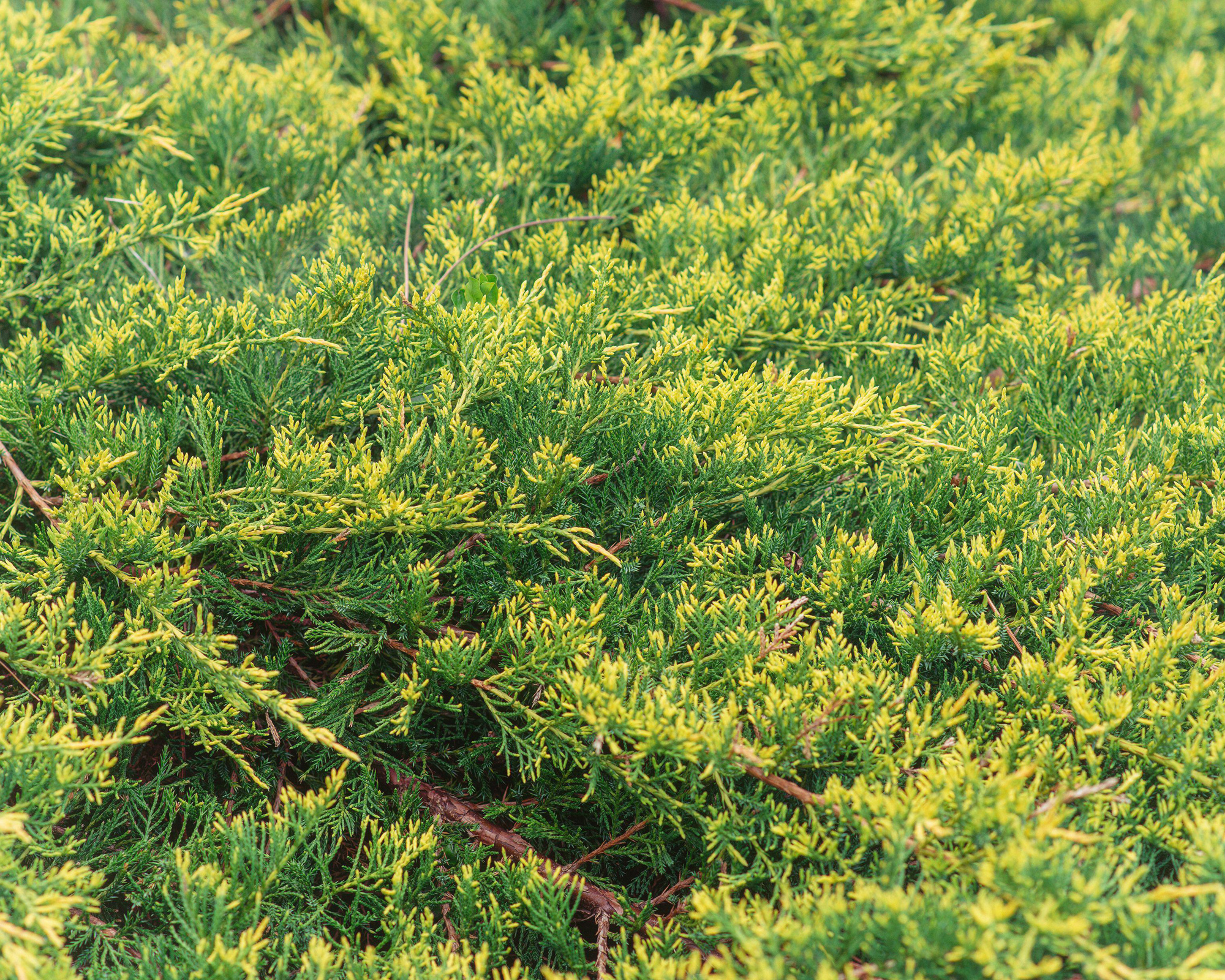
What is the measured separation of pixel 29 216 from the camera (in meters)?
2.26

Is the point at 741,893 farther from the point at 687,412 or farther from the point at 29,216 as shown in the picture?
the point at 29,216

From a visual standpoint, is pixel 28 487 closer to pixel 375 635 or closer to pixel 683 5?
pixel 375 635

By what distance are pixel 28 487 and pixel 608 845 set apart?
4.71 feet

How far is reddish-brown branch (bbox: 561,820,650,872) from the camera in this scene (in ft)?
6.26

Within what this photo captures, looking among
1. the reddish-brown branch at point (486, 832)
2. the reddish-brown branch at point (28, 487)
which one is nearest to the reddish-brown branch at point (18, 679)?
the reddish-brown branch at point (28, 487)

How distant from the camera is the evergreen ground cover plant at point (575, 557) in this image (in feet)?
5.33

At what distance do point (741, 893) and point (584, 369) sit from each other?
1.22 m

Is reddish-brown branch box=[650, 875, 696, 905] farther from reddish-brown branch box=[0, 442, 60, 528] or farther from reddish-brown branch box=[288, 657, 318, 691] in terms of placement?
reddish-brown branch box=[0, 442, 60, 528]

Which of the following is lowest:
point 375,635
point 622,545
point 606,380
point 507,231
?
point 375,635

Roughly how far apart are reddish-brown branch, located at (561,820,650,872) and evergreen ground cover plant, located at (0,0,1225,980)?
24 mm

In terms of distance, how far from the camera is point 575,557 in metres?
2.13

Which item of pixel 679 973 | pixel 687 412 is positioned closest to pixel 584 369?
pixel 687 412

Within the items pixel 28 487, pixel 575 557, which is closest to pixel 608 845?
pixel 575 557

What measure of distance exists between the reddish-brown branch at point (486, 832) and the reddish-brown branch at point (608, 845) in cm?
2
